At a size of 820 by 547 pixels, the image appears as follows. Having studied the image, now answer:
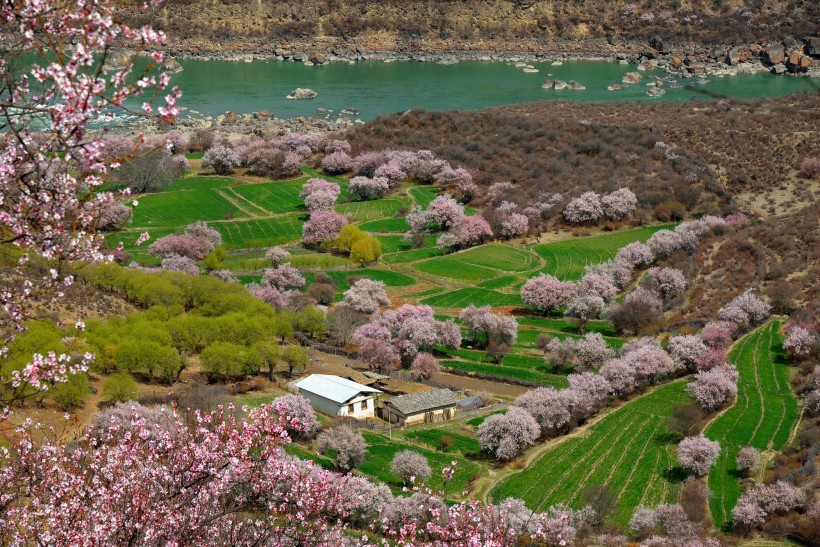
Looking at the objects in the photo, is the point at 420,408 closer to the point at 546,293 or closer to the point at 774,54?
the point at 546,293

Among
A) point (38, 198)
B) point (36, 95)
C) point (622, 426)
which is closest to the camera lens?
point (38, 198)

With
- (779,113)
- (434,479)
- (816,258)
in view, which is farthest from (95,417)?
(779,113)

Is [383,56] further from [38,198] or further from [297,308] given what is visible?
[38,198]

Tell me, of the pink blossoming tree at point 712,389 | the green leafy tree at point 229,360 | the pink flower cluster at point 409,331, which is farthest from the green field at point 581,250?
the green leafy tree at point 229,360

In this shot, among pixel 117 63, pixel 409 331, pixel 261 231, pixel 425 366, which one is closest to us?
pixel 117 63

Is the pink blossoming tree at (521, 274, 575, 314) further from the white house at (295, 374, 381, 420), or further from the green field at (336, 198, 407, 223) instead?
the green field at (336, 198, 407, 223)

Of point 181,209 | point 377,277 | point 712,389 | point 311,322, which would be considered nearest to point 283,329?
point 311,322

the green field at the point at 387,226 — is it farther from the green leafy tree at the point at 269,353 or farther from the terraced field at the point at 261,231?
the green leafy tree at the point at 269,353
